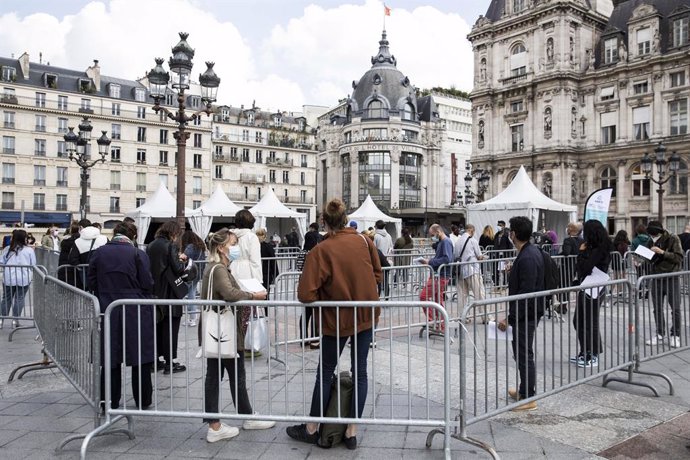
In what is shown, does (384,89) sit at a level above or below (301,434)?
above

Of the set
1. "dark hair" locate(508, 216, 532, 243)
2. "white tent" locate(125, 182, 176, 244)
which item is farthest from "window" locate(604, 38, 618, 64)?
"dark hair" locate(508, 216, 532, 243)

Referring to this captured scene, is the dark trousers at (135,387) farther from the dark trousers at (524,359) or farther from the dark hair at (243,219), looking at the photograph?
the dark trousers at (524,359)

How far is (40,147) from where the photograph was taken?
52.1 metres

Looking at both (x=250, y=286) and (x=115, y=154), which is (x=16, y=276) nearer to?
(x=250, y=286)

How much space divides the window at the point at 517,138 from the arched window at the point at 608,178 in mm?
6169

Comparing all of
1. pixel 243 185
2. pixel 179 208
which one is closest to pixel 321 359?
pixel 179 208

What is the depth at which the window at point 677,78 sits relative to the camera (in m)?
34.5

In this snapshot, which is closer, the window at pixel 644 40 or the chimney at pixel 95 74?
the window at pixel 644 40

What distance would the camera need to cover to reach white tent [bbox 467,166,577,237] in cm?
2164

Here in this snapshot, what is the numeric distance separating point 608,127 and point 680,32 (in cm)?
725

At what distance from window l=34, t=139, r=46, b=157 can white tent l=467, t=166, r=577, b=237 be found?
45.2 metres

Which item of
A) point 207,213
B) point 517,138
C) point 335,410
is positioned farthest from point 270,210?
point 517,138

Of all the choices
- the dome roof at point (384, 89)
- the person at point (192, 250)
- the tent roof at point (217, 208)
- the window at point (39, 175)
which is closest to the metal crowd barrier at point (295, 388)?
the person at point (192, 250)

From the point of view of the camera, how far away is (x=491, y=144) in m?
43.4
